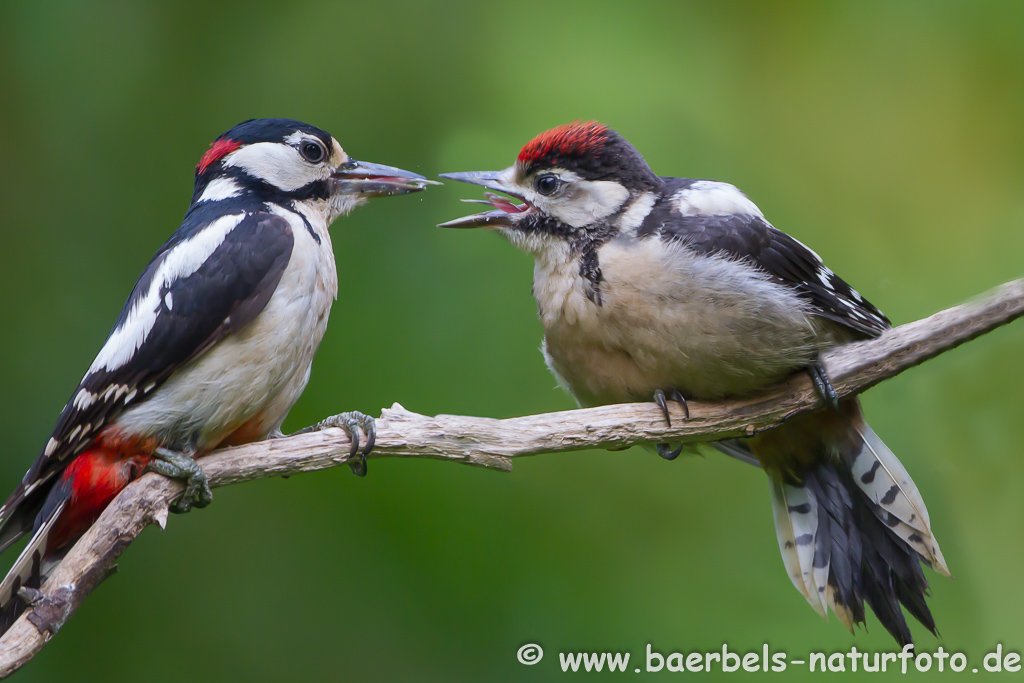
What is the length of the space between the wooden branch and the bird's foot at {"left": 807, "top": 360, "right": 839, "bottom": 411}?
0.05ft

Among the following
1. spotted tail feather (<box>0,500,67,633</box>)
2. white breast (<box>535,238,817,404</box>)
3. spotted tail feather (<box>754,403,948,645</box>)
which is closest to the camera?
spotted tail feather (<box>0,500,67,633</box>)

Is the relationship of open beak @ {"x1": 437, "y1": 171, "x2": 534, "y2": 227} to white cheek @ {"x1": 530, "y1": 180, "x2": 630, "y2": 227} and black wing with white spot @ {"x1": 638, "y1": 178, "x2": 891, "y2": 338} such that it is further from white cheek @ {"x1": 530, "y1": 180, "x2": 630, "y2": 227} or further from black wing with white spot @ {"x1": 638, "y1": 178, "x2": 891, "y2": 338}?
black wing with white spot @ {"x1": 638, "y1": 178, "x2": 891, "y2": 338}

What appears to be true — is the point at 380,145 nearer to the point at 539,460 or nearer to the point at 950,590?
the point at 539,460

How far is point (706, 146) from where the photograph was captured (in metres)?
3.01

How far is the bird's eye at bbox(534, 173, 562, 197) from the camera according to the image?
2084 mm

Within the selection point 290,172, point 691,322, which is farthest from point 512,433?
point 290,172

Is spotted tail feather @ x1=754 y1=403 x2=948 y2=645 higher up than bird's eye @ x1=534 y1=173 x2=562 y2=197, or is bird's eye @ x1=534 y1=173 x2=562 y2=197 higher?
bird's eye @ x1=534 y1=173 x2=562 y2=197

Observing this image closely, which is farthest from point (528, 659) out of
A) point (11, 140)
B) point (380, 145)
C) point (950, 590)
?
point (11, 140)

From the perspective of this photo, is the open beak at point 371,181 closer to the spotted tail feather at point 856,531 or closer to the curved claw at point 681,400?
the curved claw at point 681,400

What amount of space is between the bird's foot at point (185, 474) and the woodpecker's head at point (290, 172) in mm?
637

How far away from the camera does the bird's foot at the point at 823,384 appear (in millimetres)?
1824

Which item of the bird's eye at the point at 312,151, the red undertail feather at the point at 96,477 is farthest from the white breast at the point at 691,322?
the red undertail feather at the point at 96,477

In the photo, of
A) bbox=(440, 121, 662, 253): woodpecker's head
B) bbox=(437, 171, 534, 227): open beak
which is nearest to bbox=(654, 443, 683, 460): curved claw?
bbox=(440, 121, 662, 253): woodpecker's head

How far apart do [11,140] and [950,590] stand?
3471 millimetres
